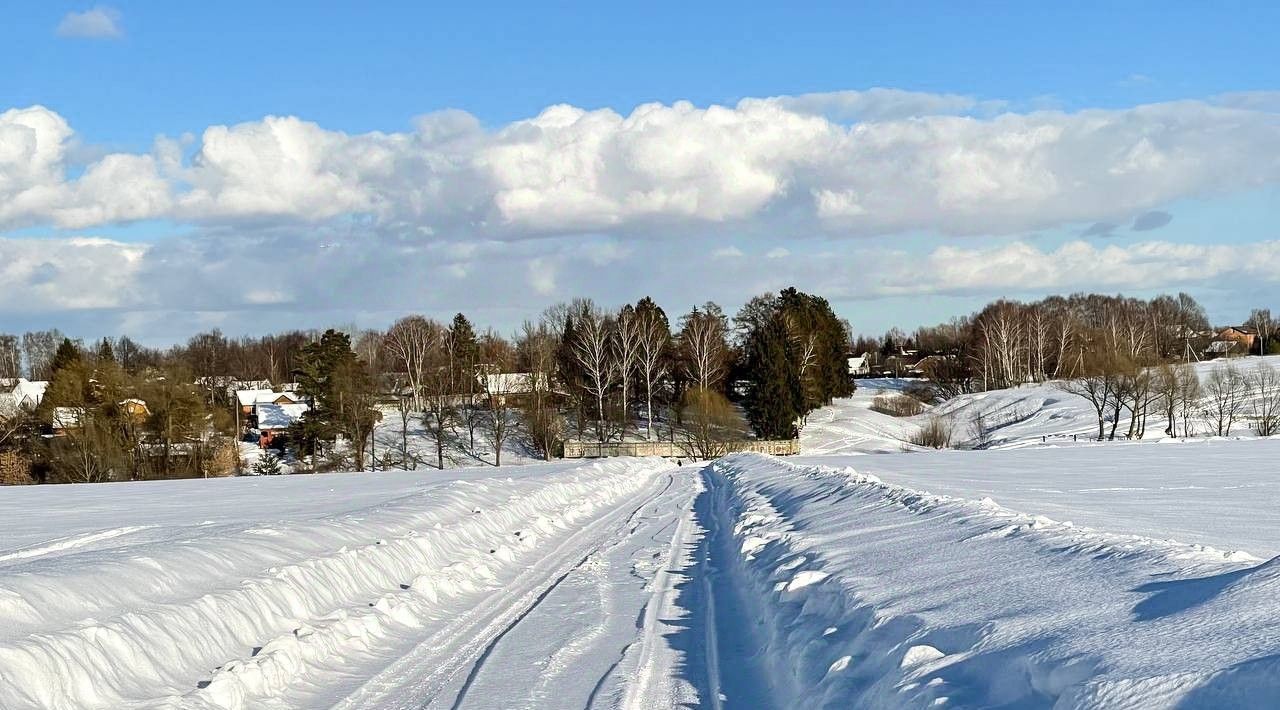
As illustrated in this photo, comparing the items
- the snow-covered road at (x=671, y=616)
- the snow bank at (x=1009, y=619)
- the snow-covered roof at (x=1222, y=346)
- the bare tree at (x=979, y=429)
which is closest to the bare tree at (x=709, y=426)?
the bare tree at (x=979, y=429)

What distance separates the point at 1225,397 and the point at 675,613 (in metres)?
91.1

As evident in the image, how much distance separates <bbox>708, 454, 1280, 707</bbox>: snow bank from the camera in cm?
558

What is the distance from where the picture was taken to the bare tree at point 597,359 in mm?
89812

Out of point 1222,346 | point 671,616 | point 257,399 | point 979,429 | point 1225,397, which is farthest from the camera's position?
point 1222,346

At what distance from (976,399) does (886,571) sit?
338 ft

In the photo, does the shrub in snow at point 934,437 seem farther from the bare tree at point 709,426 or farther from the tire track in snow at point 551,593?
the tire track in snow at point 551,593

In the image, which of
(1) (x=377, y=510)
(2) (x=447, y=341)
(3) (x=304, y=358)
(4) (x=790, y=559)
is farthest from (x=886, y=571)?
(2) (x=447, y=341)

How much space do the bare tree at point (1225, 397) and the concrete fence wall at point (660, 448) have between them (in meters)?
33.1

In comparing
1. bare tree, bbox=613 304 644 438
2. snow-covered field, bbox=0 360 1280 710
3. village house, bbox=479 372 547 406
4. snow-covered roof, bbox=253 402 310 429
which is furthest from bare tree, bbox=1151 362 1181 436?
snow-covered roof, bbox=253 402 310 429

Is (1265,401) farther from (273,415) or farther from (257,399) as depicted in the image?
(257,399)

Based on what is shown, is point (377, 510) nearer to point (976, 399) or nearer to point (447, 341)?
point (447, 341)

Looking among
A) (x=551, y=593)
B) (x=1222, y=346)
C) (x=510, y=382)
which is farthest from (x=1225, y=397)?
(x=1222, y=346)

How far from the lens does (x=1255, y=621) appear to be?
20.1 ft

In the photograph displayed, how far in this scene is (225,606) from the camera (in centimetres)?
1021
